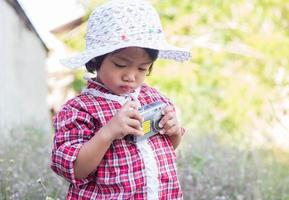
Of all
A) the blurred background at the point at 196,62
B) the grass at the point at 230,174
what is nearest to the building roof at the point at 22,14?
the blurred background at the point at 196,62

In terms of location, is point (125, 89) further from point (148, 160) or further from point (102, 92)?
point (148, 160)

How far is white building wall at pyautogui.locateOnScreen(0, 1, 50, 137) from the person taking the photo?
690 cm

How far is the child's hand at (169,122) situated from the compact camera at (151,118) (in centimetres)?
1

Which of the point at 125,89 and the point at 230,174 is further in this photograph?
the point at 230,174

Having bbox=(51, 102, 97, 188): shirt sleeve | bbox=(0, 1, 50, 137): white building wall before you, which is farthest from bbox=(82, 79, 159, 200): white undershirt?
bbox=(0, 1, 50, 137): white building wall

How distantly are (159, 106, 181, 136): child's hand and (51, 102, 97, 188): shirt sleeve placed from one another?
23 cm

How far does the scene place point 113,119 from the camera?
6.76 feet

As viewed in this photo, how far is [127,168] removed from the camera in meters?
2.15

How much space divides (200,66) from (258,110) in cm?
128

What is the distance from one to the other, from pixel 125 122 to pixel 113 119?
0.04 metres

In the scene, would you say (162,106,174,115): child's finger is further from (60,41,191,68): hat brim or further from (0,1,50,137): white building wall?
(0,1,50,137): white building wall

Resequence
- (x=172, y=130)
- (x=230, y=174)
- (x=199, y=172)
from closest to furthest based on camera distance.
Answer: (x=172, y=130) → (x=199, y=172) → (x=230, y=174)

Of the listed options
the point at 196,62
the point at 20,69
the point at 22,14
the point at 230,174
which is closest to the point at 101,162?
the point at 230,174

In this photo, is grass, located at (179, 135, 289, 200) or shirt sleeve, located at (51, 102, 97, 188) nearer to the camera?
shirt sleeve, located at (51, 102, 97, 188)
